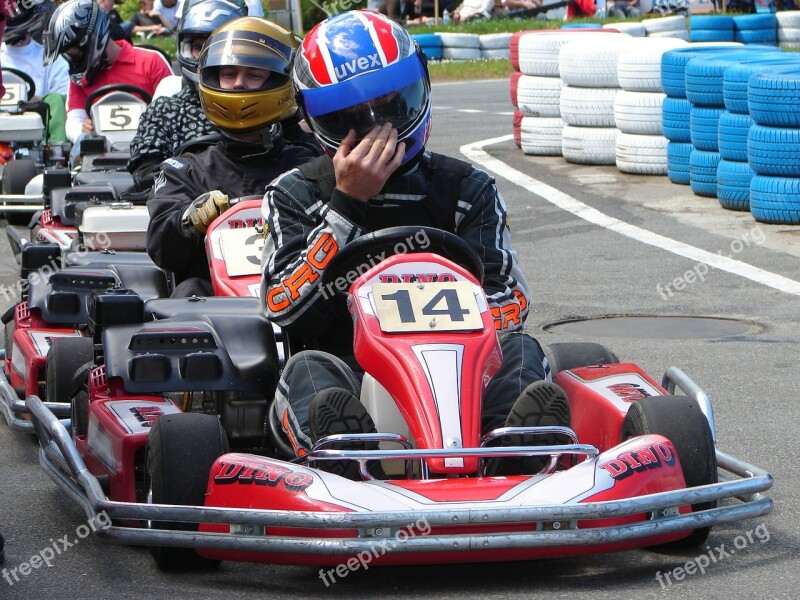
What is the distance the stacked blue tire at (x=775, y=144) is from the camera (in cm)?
912

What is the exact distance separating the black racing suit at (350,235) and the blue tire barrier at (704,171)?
248 inches

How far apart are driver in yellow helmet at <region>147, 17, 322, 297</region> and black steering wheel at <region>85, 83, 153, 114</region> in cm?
337

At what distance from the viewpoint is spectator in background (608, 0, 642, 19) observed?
2692 cm

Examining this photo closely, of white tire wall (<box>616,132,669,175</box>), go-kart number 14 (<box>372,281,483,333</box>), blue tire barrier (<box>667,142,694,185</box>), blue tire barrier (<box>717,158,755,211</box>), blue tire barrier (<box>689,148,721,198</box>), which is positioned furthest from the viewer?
white tire wall (<box>616,132,669,175</box>)

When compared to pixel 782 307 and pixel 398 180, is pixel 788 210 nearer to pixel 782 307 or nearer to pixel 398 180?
pixel 782 307

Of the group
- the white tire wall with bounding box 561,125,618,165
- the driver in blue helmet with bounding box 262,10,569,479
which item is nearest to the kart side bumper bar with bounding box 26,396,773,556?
the driver in blue helmet with bounding box 262,10,569,479

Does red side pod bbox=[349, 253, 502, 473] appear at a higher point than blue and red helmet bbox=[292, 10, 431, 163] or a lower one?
lower

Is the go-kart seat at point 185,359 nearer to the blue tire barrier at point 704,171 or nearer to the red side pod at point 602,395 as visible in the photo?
the red side pod at point 602,395

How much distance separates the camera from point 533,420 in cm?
387

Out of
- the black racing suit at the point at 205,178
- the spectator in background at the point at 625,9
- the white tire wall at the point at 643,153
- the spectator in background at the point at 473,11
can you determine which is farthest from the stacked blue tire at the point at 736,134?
the spectator in background at the point at 473,11

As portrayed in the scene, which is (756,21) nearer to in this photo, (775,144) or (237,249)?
(775,144)

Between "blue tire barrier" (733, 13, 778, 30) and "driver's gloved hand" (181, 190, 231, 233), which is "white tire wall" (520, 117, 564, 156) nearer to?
"driver's gloved hand" (181, 190, 231, 233)

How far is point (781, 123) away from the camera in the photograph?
363 inches

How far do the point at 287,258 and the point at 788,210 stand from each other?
5.68 metres
